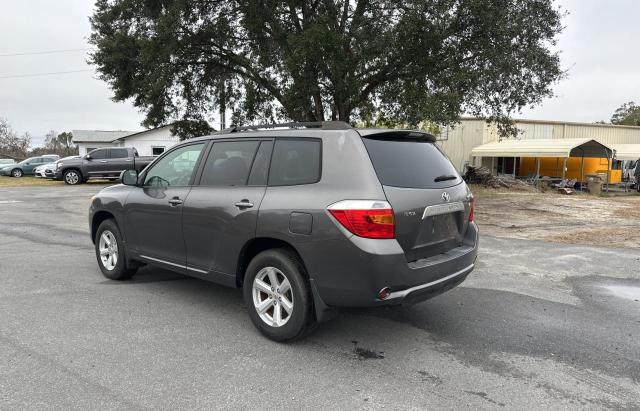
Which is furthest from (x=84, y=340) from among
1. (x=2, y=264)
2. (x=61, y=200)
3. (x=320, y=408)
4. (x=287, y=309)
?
(x=61, y=200)

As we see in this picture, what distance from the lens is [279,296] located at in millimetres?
3744

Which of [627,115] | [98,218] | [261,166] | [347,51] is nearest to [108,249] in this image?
[98,218]

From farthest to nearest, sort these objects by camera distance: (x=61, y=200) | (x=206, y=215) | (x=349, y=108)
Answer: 1. (x=349, y=108)
2. (x=61, y=200)
3. (x=206, y=215)

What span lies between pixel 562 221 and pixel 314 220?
420 inches

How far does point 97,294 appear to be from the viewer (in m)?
5.01

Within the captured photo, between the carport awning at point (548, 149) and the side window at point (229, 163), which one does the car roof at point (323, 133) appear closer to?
the side window at point (229, 163)

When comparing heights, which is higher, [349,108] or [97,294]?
[349,108]

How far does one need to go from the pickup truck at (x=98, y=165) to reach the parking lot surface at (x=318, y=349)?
19.0 meters

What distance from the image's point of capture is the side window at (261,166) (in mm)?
3986

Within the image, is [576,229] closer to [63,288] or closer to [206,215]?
[206,215]

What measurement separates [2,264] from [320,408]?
18.5 ft

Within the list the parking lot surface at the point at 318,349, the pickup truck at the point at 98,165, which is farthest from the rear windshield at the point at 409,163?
the pickup truck at the point at 98,165

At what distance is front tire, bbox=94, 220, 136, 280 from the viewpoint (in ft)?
17.7

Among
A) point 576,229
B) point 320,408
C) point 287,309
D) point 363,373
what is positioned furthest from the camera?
point 576,229
